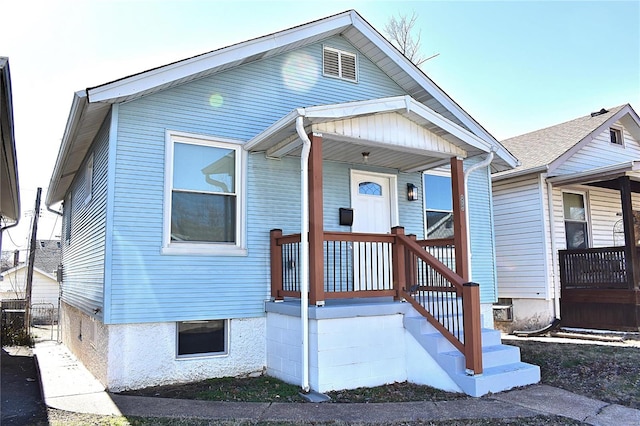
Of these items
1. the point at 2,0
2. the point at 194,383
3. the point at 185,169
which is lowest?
the point at 194,383

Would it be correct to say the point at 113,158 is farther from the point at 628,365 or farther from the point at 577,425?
the point at 628,365

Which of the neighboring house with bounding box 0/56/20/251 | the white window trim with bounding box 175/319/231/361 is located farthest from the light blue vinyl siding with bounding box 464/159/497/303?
the neighboring house with bounding box 0/56/20/251

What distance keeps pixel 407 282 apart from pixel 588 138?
27.4 ft

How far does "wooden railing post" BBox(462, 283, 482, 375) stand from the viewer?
5676 millimetres

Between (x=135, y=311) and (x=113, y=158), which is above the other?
(x=113, y=158)

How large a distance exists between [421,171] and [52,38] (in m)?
7.57

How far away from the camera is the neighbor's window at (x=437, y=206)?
9.42 meters

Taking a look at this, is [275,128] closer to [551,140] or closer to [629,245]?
[629,245]

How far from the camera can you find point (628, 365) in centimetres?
708

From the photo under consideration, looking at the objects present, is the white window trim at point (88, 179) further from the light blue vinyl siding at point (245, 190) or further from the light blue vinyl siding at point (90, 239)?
the light blue vinyl siding at point (245, 190)

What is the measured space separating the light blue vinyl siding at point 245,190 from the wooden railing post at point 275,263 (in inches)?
4.9

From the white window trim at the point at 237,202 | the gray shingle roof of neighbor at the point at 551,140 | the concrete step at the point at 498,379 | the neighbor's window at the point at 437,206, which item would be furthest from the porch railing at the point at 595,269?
the white window trim at the point at 237,202

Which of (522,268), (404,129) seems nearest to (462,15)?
(522,268)

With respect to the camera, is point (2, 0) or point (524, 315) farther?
point (524, 315)
